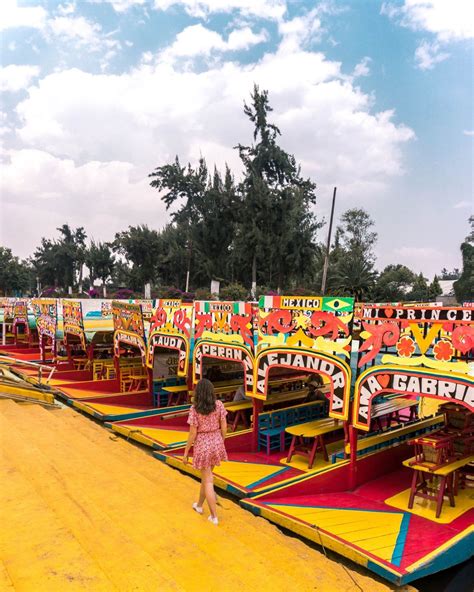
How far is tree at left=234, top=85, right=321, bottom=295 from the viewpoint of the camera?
4338cm

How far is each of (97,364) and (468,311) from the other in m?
12.3

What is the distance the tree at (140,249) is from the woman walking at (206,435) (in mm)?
47628

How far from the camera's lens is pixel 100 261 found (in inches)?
2667

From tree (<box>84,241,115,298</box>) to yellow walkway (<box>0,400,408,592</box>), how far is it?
209 feet

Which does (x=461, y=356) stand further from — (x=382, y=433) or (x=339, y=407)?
(x=382, y=433)

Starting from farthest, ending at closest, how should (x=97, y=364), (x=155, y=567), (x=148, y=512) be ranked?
1. (x=97, y=364)
2. (x=148, y=512)
3. (x=155, y=567)

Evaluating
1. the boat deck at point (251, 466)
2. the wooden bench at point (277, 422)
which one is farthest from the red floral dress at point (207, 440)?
the wooden bench at point (277, 422)

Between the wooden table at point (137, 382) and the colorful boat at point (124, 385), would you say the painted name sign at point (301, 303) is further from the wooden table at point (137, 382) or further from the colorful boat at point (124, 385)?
the wooden table at point (137, 382)

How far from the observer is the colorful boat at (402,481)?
5168mm

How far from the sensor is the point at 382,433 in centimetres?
823

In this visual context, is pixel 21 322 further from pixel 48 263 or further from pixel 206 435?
pixel 48 263

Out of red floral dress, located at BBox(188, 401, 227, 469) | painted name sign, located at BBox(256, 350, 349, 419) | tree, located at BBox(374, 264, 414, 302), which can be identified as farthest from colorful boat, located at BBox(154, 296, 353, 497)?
tree, located at BBox(374, 264, 414, 302)

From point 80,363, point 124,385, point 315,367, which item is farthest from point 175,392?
point 315,367

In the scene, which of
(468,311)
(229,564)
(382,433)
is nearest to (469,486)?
(382,433)
